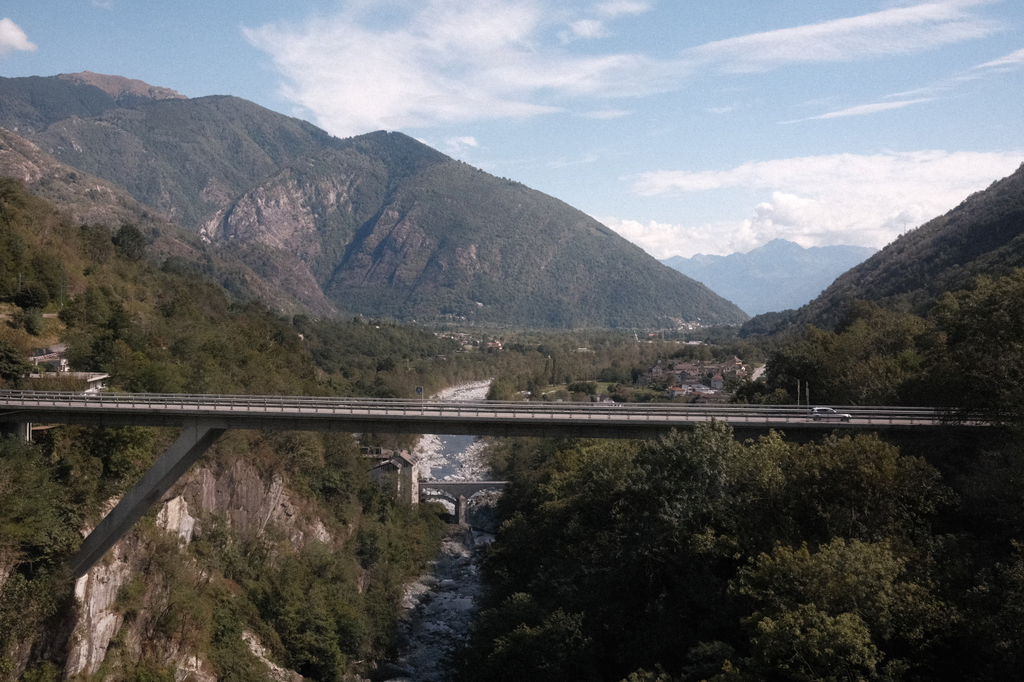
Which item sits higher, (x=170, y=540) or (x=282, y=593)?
(x=170, y=540)

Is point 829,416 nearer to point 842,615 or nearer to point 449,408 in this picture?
point 842,615

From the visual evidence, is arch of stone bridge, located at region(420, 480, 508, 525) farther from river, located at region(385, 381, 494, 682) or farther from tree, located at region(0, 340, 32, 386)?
tree, located at region(0, 340, 32, 386)

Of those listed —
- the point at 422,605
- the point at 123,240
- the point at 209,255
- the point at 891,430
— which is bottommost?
the point at 422,605

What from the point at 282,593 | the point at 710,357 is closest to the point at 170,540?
the point at 282,593

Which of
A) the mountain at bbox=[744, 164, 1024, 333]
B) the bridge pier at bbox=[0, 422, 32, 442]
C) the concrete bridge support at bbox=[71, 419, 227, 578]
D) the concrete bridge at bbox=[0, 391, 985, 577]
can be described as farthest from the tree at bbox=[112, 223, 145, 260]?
the mountain at bbox=[744, 164, 1024, 333]

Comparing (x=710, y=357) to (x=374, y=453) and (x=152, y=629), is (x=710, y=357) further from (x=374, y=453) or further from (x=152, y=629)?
(x=152, y=629)

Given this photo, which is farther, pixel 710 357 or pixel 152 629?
pixel 710 357

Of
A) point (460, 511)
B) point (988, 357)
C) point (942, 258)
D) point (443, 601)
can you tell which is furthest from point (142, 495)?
point (942, 258)
